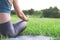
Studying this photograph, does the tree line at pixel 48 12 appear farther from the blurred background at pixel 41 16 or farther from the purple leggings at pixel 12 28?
the purple leggings at pixel 12 28

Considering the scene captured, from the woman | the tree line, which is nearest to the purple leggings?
the woman

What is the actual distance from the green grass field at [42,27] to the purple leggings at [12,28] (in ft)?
0.15

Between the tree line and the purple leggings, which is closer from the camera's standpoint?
the purple leggings

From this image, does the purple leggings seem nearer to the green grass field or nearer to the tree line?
the green grass field

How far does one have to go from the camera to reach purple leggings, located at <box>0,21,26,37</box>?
2627 millimetres

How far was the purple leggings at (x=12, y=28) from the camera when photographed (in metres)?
2.63

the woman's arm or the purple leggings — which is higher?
the woman's arm

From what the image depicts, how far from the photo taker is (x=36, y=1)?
2.76 metres

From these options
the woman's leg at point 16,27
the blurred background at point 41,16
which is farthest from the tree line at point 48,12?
the woman's leg at point 16,27

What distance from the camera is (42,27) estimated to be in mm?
2678

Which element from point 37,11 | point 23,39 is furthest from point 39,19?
point 23,39

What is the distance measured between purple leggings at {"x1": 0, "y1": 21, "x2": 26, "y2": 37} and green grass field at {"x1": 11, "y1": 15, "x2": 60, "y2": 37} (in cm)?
4

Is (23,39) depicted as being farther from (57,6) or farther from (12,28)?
(57,6)

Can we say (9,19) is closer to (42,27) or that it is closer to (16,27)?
(16,27)
